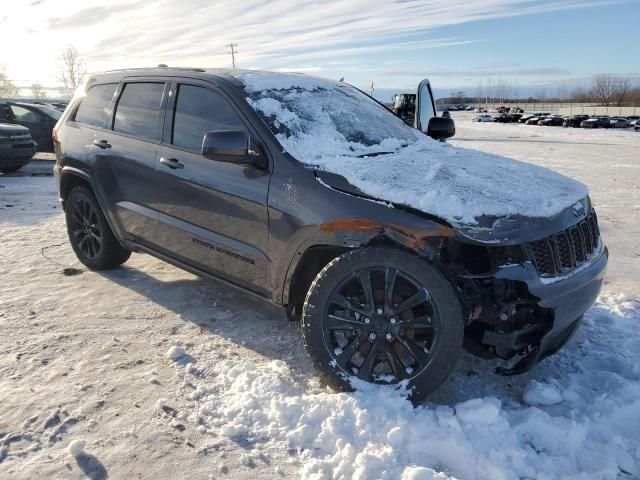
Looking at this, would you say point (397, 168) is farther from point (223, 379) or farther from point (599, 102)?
point (599, 102)

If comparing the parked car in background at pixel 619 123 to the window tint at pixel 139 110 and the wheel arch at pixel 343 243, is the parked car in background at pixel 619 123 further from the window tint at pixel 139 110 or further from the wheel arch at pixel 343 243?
the wheel arch at pixel 343 243

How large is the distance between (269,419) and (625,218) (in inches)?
253

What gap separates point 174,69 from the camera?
4.04m

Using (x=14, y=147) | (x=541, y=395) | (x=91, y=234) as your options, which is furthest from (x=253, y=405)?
(x=14, y=147)

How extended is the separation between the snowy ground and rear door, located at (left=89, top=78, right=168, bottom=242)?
0.72 m

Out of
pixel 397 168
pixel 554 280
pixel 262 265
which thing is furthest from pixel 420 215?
pixel 262 265

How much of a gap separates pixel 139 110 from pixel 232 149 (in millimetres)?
1502

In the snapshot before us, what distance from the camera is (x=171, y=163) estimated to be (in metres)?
3.70

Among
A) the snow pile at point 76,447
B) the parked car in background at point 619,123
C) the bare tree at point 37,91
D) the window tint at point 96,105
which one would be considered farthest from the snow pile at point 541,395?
the bare tree at point 37,91

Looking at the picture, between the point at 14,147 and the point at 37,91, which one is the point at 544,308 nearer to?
the point at 14,147

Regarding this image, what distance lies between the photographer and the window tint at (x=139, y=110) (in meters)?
3.95

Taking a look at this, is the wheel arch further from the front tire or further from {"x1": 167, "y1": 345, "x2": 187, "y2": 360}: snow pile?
{"x1": 167, "y1": 345, "x2": 187, "y2": 360}: snow pile

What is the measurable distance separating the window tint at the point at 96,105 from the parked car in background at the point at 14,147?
7704 millimetres

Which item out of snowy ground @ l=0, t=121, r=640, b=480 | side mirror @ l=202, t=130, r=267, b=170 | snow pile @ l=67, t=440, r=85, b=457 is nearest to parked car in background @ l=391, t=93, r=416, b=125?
snowy ground @ l=0, t=121, r=640, b=480
